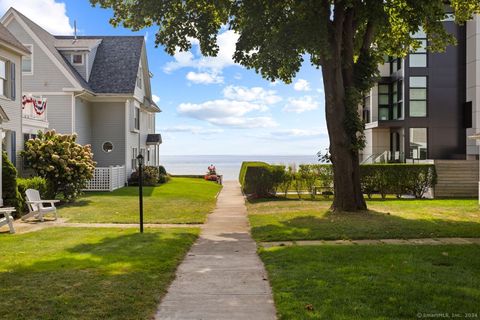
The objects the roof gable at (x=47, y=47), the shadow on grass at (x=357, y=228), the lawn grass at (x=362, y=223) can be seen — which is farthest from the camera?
the roof gable at (x=47, y=47)

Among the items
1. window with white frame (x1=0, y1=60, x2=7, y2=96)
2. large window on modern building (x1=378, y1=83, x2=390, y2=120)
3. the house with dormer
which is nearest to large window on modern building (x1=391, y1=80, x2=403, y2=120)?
large window on modern building (x1=378, y1=83, x2=390, y2=120)

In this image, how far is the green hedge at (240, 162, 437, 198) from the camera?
74.2 ft

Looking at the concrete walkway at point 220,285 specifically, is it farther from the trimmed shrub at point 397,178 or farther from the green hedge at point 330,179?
the trimmed shrub at point 397,178

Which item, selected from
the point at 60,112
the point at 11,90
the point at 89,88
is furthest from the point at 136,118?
the point at 11,90

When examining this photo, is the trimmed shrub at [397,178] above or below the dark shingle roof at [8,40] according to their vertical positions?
below

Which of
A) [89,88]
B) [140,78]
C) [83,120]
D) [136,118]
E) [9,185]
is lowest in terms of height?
[9,185]

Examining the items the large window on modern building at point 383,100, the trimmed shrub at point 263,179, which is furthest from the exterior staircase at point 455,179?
the large window on modern building at point 383,100

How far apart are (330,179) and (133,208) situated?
10528 mm

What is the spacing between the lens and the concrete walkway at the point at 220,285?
567 centimetres

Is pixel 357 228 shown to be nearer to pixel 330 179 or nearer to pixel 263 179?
pixel 263 179

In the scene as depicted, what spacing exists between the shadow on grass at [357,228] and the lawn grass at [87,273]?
7.83 ft

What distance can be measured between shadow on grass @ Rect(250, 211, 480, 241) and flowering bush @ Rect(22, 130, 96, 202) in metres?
10.0

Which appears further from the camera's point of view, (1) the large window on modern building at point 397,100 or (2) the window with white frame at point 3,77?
(1) the large window on modern building at point 397,100

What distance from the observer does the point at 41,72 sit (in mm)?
27375
